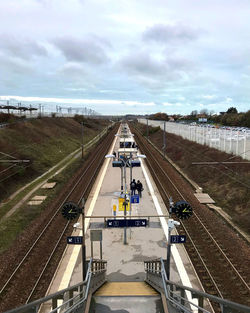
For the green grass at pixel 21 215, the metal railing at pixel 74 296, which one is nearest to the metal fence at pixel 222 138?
the green grass at pixel 21 215

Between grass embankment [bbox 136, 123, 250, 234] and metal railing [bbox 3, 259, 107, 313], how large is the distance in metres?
10.7

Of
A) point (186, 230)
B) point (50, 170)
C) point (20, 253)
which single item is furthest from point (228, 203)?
point (50, 170)

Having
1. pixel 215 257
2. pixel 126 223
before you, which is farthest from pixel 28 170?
pixel 215 257

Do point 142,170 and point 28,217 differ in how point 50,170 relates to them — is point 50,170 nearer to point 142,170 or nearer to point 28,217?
point 142,170

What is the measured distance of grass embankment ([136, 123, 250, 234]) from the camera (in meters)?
20.1

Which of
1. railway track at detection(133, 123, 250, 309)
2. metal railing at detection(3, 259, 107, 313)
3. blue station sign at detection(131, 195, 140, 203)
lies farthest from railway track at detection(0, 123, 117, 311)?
railway track at detection(133, 123, 250, 309)

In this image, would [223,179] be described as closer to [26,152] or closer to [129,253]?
[129,253]

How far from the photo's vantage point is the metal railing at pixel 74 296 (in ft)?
14.1

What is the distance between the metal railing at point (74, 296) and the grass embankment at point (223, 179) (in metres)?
10.7

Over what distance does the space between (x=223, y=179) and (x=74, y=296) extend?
22070mm

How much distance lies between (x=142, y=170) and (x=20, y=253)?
822 inches

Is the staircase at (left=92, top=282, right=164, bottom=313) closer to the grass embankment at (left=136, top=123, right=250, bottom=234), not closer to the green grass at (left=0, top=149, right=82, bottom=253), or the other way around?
the green grass at (left=0, top=149, right=82, bottom=253)

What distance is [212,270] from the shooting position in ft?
39.9

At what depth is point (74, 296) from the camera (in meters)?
7.13
